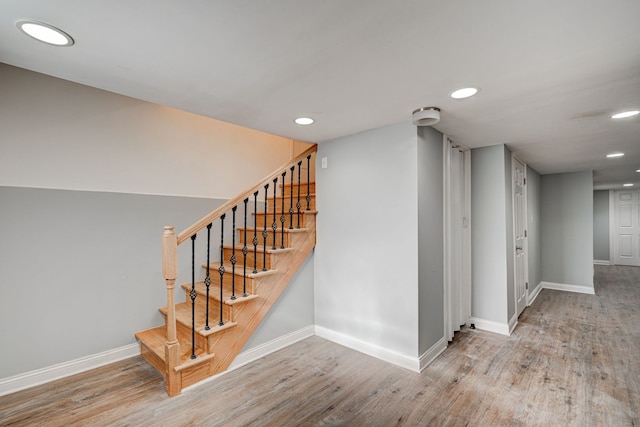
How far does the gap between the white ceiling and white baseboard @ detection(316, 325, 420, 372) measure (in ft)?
6.92

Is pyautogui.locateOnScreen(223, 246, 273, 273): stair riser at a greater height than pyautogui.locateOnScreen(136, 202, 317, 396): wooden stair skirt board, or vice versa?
pyautogui.locateOnScreen(223, 246, 273, 273): stair riser

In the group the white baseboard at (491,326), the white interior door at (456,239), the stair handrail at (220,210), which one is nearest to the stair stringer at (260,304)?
the stair handrail at (220,210)

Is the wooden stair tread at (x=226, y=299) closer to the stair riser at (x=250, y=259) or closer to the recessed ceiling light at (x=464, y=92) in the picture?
the stair riser at (x=250, y=259)

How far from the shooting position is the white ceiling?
1.19 meters

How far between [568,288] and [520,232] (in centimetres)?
239

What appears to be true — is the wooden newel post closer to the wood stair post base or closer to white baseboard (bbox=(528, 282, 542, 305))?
the wood stair post base

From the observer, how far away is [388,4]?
3.78 feet

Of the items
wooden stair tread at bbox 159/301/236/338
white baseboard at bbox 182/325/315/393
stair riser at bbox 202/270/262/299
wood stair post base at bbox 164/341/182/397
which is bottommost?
white baseboard at bbox 182/325/315/393

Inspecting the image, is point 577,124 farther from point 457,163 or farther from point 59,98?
point 59,98

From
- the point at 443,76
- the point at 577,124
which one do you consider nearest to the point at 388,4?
the point at 443,76

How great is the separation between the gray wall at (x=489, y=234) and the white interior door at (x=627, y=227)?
742cm

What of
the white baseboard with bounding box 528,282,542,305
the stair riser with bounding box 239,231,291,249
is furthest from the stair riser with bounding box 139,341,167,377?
the white baseboard with bounding box 528,282,542,305

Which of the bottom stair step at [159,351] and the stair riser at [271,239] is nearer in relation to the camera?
the bottom stair step at [159,351]

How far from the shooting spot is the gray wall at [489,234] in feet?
11.1
